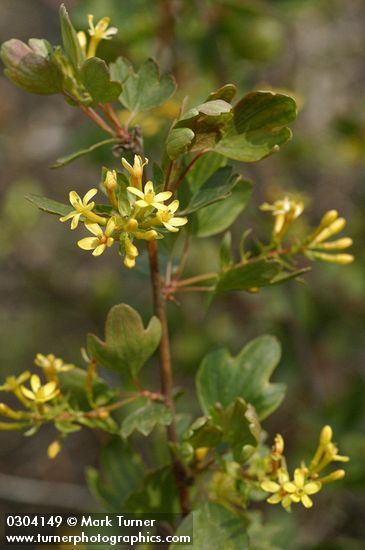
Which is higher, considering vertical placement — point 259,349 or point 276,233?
point 276,233

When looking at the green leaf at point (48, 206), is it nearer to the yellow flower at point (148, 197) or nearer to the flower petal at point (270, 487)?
the yellow flower at point (148, 197)

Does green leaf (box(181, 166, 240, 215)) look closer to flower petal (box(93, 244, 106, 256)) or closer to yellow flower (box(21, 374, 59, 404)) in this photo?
flower petal (box(93, 244, 106, 256))

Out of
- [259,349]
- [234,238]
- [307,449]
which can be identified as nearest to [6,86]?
[234,238]

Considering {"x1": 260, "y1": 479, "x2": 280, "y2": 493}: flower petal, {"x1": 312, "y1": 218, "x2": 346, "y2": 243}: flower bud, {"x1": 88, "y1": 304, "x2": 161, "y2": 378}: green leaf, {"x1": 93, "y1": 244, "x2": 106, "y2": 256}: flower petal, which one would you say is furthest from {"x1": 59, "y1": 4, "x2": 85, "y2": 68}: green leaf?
{"x1": 260, "y1": 479, "x2": 280, "y2": 493}: flower petal

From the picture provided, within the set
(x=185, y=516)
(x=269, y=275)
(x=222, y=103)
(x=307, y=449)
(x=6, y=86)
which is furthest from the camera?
(x=6, y=86)

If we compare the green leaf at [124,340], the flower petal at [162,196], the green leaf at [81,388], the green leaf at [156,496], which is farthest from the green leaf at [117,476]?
the flower petal at [162,196]

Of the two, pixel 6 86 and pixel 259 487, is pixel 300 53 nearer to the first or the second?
pixel 6 86

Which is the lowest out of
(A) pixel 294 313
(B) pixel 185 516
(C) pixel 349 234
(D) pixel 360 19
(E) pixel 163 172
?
(B) pixel 185 516
